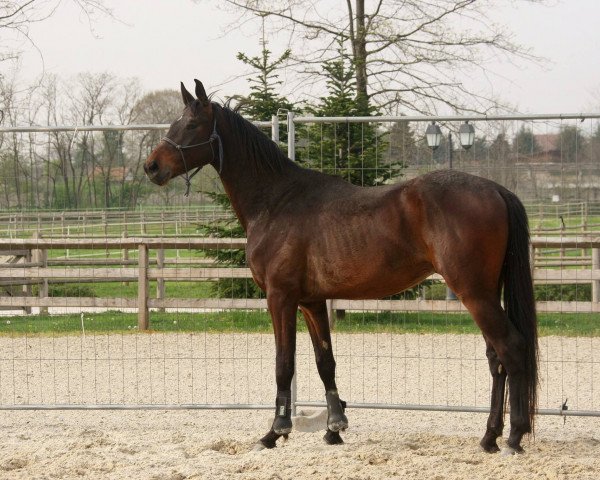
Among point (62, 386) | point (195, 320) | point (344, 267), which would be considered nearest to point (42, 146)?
point (62, 386)

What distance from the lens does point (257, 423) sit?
254 inches

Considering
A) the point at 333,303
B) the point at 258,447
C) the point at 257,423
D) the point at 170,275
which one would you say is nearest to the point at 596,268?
the point at 333,303

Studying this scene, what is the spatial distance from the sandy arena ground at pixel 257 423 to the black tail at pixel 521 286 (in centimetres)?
51

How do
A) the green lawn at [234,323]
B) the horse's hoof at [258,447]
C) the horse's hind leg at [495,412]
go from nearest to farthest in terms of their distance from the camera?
the horse's hind leg at [495,412]
the horse's hoof at [258,447]
the green lawn at [234,323]

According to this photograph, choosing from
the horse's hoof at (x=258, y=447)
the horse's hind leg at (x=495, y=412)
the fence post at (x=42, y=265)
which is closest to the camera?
the horse's hind leg at (x=495, y=412)

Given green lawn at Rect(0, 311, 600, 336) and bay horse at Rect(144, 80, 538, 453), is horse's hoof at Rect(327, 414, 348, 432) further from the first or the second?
green lawn at Rect(0, 311, 600, 336)

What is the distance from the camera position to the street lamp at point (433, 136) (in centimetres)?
605

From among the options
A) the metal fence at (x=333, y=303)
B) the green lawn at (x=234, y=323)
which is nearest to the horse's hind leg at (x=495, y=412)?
the metal fence at (x=333, y=303)

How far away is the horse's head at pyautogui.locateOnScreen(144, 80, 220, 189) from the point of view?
536cm

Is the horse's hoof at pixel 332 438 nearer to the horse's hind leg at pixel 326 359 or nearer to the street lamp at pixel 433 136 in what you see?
the horse's hind leg at pixel 326 359

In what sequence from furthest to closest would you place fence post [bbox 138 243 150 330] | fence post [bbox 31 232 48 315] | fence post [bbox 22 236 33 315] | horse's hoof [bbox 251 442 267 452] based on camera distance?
fence post [bbox 22 236 33 315]
fence post [bbox 31 232 48 315]
fence post [bbox 138 243 150 330]
horse's hoof [bbox 251 442 267 452]

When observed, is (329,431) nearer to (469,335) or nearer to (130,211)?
(130,211)

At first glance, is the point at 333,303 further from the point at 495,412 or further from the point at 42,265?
the point at 42,265

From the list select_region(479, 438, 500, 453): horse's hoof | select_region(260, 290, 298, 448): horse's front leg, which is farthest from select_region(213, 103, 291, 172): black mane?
select_region(479, 438, 500, 453): horse's hoof
